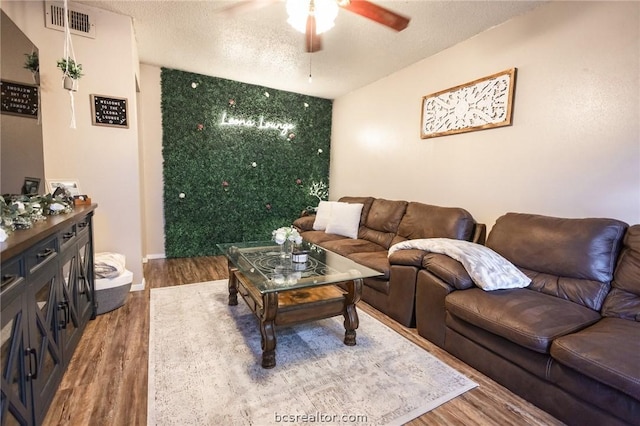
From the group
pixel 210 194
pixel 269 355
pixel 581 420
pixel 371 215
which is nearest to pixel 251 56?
pixel 210 194

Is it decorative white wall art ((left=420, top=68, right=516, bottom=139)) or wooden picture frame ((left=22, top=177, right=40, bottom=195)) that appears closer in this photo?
wooden picture frame ((left=22, top=177, right=40, bottom=195))

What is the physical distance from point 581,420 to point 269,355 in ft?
5.54

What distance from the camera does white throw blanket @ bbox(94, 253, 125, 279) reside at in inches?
104

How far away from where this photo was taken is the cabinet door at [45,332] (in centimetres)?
133

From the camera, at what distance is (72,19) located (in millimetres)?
2658

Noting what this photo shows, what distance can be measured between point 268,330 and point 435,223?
6.52 ft

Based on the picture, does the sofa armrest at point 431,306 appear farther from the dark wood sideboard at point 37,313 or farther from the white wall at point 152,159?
the white wall at point 152,159

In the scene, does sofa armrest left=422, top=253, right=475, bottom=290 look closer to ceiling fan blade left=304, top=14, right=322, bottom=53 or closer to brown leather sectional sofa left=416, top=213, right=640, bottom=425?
brown leather sectional sofa left=416, top=213, right=640, bottom=425

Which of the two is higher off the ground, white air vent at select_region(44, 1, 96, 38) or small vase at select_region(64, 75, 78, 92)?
white air vent at select_region(44, 1, 96, 38)

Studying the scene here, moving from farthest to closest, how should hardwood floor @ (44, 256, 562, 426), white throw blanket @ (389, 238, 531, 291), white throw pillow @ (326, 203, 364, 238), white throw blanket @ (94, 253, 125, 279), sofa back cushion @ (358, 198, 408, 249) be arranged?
white throw pillow @ (326, 203, 364, 238)
sofa back cushion @ (358, 198, 408, 249)
white throw blanket @ (94, 253, 125, 279)
white throw blanket @ (389, 238, 531, 291)
hardwood floor @ (44, 256, 562, 426)

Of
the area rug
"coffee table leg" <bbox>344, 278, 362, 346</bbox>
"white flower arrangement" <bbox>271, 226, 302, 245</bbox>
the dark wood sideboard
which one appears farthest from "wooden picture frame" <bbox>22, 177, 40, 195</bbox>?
"coffee table leg" <bbox>344, 278, 362, 346</bbox>

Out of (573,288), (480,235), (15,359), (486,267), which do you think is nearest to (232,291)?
(15,359)

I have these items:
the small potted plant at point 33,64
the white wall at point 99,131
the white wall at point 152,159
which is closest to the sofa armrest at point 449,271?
the white wall at point 99,131

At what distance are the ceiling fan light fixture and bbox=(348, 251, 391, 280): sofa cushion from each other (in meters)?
1.97
